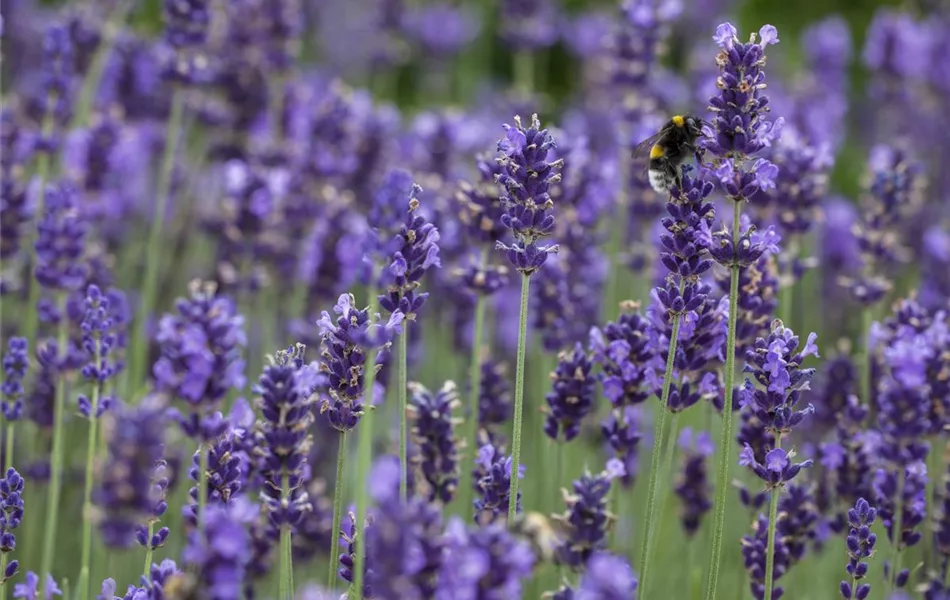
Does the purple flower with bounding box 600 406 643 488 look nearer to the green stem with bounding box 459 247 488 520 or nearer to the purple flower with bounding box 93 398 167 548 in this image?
the green stem with bounding box 459 247 488 520

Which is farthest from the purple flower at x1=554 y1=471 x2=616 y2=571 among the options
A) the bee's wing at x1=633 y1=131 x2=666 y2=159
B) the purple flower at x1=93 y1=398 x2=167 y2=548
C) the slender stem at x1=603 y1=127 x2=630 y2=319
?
the slender stem at x1=603 y1=127 x2=630 y2=319

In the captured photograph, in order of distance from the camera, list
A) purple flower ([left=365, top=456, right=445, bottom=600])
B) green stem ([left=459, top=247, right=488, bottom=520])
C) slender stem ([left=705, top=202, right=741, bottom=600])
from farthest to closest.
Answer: green stem ([left=459, top=247, right=488, bottom=520])
slender stem ([left=705, top=202, right=741, bottom=600])
purple flower ([left=365, top=456, right=445, bottom=600])

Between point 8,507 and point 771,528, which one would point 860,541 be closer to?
point 771,528

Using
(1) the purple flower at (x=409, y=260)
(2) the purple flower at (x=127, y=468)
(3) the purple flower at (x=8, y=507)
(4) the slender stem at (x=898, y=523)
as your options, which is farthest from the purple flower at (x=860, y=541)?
(3) the purple flower at (x=8, y=507)

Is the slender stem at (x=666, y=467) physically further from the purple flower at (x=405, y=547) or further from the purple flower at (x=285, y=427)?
the purple flower at (x=405, y=547)

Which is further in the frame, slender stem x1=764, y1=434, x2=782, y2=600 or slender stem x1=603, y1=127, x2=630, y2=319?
slender stem x1=603, y1=127, x2=630, y2=319

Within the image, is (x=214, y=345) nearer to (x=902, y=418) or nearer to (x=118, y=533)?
(x=118, y=533)

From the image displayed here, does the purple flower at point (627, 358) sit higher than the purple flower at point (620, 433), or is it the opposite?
the purple flower at point (627, 358)
